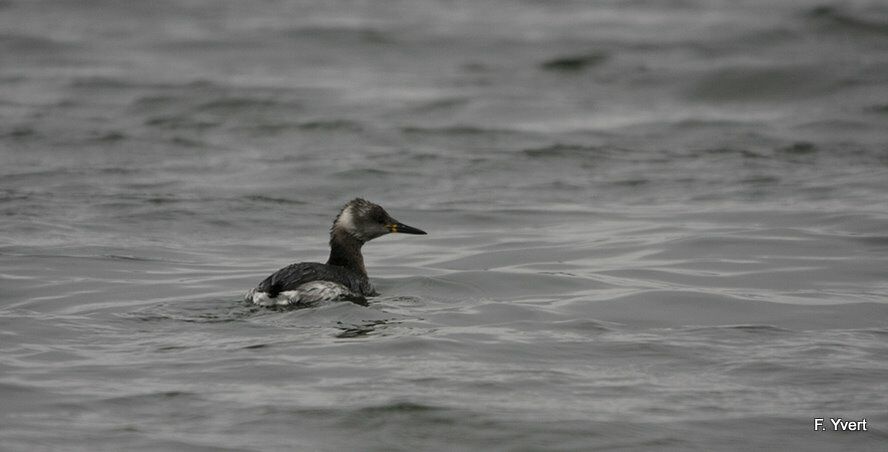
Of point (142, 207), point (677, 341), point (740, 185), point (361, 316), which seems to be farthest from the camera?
point (740, 185)

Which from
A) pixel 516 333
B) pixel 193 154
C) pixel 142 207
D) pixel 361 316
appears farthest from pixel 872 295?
pixel 193 154

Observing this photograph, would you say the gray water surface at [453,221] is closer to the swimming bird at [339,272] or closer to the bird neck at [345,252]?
the swimming bird at [339,272]

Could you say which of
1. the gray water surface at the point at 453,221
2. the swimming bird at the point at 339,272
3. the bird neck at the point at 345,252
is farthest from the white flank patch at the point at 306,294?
the bird neck at the point at 345,252

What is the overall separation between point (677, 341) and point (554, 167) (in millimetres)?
7107

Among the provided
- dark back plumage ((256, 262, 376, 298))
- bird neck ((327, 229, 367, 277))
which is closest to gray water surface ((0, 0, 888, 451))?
dark back plumage ((256, 262, 376, 298))

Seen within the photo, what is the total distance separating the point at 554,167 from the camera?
52.0 ft

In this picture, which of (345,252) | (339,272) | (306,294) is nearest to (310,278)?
(306,294)

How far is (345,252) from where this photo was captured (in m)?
10.9

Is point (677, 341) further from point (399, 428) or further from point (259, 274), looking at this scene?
point (259, 274)

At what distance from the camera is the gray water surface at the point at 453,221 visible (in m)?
7.49

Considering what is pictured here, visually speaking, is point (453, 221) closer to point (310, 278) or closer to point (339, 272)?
point (339, 272)

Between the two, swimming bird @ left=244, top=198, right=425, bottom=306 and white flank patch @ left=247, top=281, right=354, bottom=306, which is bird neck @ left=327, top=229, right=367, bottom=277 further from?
white flank patch @ left=247, top=281, right=354, bottom=306

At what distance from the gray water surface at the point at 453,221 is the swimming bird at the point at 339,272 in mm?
190

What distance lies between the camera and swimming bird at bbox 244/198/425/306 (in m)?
9.66
